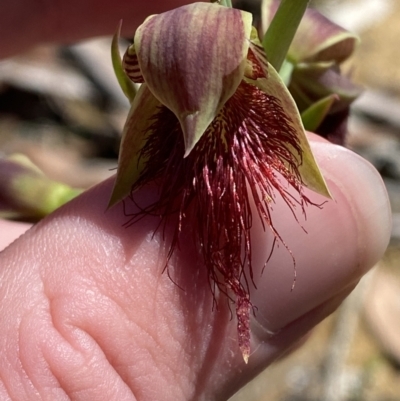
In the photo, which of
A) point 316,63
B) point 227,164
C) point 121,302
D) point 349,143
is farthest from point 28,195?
point 349,143

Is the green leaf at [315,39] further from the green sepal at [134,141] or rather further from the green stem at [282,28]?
the green sepal at [134,141]

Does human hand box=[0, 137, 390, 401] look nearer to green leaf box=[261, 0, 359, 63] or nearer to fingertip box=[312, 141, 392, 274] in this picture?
fingertip box=[312, 141, 392, 274]

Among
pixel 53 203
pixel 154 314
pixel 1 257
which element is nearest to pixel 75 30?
pixel 53 203

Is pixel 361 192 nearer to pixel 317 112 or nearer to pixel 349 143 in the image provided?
pixel 317 112

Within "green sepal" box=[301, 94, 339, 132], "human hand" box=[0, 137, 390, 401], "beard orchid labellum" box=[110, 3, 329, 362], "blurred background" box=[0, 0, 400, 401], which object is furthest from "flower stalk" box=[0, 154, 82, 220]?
"blurred background" box=[0, 0, 400, 401]

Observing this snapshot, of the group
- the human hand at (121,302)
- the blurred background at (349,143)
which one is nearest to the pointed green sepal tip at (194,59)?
the human hand at (121,302)

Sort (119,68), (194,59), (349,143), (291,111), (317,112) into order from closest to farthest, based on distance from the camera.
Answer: (194,59) → (291,111) → (119,68) → (317,112) → (349,143)
